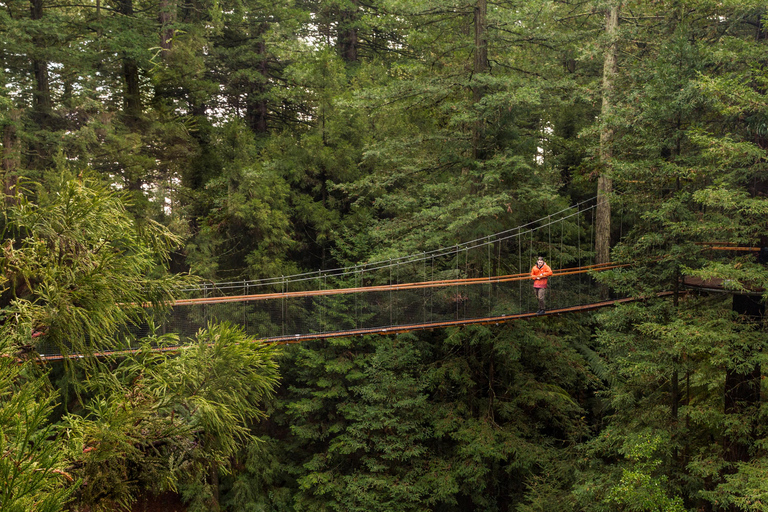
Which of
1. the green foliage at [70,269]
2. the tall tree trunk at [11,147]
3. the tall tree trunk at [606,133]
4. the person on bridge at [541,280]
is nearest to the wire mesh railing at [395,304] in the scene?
the person on bridge at [541,280]

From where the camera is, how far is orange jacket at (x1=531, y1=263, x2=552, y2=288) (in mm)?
7415

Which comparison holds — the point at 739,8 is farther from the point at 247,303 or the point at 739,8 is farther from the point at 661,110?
the point at 247,303

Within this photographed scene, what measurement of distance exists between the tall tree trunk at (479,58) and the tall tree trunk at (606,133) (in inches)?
74.4

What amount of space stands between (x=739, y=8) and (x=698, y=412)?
15.3ft

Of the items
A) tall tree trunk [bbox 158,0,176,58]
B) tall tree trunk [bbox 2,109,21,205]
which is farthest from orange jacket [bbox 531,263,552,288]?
tall tree trunk [bbox 158,0,176,58]

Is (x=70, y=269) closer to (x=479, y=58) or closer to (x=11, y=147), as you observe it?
(x=479, y=58)

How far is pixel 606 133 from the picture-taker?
337 inches

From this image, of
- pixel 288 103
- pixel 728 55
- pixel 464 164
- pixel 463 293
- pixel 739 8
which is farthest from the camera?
pixel 288 103

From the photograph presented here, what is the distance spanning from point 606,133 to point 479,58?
2.44 m

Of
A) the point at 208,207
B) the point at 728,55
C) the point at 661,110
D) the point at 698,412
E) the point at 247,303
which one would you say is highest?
the point at 728,55

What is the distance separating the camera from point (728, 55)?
18.6 feet

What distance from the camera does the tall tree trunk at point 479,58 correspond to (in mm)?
8704

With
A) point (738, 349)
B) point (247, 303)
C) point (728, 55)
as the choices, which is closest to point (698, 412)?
point (738, 349)

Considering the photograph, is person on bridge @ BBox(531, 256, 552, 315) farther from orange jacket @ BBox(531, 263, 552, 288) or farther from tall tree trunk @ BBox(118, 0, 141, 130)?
tall tree trunk @ BBox(118, 0, 141, 130)
